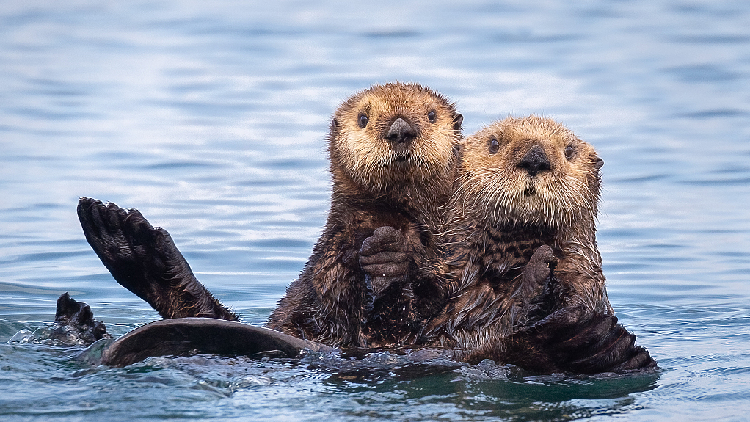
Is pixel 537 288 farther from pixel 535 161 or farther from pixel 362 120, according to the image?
pixel 362 120

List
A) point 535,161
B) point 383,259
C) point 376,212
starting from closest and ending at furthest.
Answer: point 535,161
point 383,259
point 376,212

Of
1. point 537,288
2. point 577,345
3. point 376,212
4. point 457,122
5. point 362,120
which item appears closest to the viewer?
point 577,345

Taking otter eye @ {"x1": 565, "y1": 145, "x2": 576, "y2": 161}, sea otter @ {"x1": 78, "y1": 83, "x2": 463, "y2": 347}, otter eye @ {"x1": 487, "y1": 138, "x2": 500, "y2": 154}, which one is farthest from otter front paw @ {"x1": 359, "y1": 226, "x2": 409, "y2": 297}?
otter eye @ {"x1": 565, "y1": 145, "x2": 576, "y2": 161}

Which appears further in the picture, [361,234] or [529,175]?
[361,234]

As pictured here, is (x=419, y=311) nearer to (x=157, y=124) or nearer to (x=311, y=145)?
(x=311, y=145)

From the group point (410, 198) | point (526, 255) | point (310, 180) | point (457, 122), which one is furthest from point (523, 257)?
point (310, 180)

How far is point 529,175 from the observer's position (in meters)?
5.27

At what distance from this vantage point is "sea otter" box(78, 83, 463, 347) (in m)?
5.59

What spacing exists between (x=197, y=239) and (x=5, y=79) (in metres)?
6.36

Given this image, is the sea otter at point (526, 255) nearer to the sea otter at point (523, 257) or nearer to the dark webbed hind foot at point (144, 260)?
the sea otter at point (523, 257)

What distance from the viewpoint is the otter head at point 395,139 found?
5789mm

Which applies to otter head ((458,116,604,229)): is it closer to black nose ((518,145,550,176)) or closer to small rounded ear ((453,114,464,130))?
black nose ((518,145,550,176))

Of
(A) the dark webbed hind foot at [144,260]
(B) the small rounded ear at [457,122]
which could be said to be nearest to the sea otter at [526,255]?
(B) the small rounded ear at [457,122]

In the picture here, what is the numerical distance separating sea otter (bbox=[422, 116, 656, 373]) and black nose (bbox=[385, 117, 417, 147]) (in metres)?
0.31
